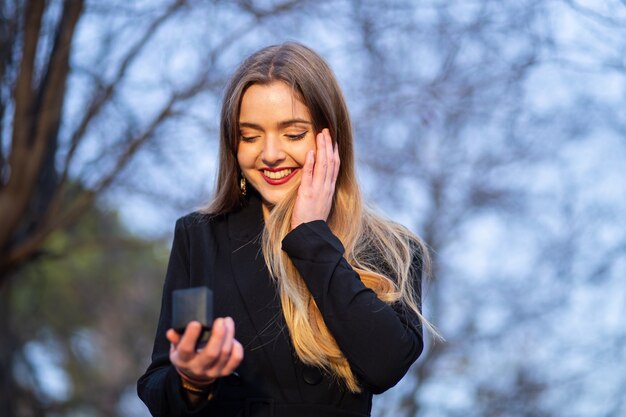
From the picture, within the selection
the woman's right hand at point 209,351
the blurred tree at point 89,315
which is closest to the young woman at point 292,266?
the woman's right hand at point 209,351

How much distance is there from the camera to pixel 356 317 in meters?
2.51

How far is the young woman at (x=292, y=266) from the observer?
2525 millimetres

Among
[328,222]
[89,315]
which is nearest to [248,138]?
[328,222]

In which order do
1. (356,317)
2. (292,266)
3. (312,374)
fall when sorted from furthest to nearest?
(292,266) < (312,374) < (356,317)

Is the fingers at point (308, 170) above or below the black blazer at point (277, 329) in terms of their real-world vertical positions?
above

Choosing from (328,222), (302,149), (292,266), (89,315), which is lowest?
(292,266)

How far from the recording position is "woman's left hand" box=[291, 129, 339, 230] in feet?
8.98

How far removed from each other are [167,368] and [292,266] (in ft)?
1.38

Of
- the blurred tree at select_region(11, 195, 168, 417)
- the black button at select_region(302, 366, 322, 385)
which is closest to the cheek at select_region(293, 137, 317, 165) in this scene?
the black button at select_region(302, 366, 322, 385)

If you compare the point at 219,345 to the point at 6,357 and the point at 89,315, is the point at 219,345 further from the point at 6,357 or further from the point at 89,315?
the point at 89,315

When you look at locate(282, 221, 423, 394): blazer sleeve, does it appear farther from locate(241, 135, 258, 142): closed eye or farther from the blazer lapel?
locate(241, 135, 258, 142): closed eye

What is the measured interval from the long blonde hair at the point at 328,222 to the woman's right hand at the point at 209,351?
42cm

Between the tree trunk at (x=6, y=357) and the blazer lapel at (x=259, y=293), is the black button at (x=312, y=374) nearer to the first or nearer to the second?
the blazer lapel at (x=259, y=293)

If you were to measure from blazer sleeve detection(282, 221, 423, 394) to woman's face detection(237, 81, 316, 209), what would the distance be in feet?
0.71
